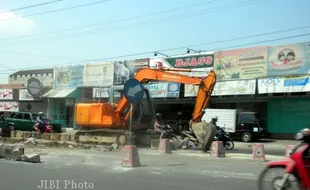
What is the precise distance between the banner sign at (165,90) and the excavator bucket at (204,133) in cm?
1362

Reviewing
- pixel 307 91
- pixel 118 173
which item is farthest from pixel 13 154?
pixel 307 91

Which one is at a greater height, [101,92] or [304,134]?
[101,92]

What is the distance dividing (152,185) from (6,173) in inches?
176

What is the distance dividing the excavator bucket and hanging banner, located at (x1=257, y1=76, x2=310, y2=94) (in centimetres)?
971

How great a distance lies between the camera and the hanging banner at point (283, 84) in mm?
26297

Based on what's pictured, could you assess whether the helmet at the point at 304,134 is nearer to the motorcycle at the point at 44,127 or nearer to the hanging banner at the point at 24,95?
the motorcycle at the point at 44,127

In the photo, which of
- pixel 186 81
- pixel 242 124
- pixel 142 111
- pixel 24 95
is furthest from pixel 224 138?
pixel 24 95

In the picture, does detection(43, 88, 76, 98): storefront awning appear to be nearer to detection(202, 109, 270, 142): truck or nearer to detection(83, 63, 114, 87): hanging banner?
detection(83, 63, 114, 87): hanging banner

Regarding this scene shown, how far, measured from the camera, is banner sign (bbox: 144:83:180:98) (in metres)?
33.7

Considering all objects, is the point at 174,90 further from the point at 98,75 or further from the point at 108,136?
the point at 108,136

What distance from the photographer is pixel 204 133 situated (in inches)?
768

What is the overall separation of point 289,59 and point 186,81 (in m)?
9.48

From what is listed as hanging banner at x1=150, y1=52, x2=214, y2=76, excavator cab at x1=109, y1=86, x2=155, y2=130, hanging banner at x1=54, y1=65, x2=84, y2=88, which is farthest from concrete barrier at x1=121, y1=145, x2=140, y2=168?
hanging banner at x1=54, y1=65, x2=84, y2=88

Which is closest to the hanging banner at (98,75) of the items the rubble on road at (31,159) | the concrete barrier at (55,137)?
the concrete barrier at (55,137)
